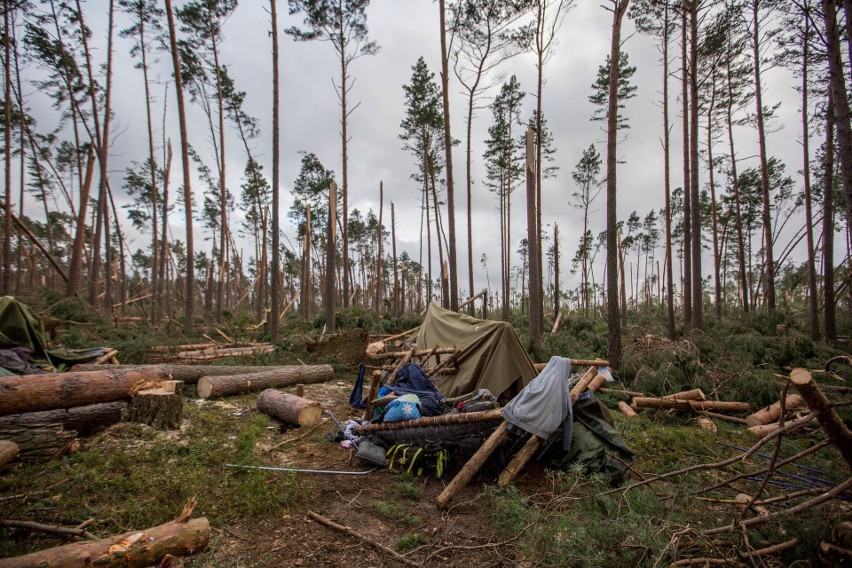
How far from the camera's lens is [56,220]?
22.3 meters

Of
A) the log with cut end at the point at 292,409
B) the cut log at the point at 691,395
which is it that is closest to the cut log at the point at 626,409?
the cut log at the point at 691,395

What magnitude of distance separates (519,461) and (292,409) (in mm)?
3556

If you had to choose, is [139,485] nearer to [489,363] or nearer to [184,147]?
[489,363]

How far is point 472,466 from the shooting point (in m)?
4.29

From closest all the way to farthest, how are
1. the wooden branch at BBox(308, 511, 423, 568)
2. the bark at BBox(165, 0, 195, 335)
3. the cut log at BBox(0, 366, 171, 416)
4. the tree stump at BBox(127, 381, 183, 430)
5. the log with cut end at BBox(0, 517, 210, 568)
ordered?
the log with cut end at BBox(0, 517, 210, 568), the wooden branch at BBox(308, 511, 423, 568), the cut log at BBox(0, 366, 171, 416), the tree stump at BBox(127, 381, 183, 430), the bark at BBox(165, 0, 195, 335)

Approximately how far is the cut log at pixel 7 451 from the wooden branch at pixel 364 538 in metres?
2.97

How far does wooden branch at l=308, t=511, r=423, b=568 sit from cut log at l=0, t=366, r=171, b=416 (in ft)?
12.0

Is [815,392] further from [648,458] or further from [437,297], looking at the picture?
[437,297]

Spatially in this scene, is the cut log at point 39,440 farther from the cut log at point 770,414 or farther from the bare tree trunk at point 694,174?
the bare tree trunk at point 694,174

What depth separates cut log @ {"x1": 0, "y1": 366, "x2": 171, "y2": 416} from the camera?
4570mm

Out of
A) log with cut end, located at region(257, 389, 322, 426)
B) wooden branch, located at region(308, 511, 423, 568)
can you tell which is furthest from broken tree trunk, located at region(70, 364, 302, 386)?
wooden branch, located at region(308, 511, 423, 568)

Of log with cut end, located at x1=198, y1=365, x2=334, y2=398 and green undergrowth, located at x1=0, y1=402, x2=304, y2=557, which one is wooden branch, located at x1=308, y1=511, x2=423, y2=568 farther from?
log with cut end, located at x1=198, y1=365, x2=334, y2=398

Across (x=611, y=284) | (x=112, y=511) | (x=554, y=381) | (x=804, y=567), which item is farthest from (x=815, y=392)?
(x=611, y=284)

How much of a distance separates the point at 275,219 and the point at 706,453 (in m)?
12.6
